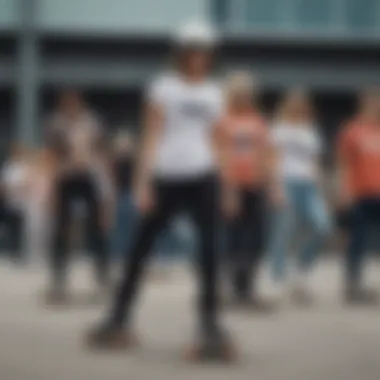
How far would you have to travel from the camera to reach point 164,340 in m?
10.3

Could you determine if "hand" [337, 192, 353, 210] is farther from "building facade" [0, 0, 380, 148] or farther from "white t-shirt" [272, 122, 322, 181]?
"building facade" [0, 0, 380, 148]

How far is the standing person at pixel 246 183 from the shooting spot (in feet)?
42.2

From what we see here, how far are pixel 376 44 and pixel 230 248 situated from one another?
26004 millimetres

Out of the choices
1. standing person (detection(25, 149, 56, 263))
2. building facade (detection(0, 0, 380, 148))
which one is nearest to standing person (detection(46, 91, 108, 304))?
standing person (detection(25, 149, 56, 263))

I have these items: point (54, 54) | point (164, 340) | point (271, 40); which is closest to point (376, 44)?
point (271, 40)

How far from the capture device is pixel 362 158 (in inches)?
538

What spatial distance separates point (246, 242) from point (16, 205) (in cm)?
1076

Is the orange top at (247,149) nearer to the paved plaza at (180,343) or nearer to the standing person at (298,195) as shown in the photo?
the standing person at (298,195)

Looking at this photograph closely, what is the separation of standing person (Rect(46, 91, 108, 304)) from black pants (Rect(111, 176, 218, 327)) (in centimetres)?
341

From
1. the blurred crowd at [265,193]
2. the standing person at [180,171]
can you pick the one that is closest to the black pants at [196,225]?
the standing person at [180,171]

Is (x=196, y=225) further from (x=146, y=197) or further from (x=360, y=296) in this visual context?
(x=360, y=296)

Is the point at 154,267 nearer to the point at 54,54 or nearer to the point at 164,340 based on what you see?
the point at 164,340

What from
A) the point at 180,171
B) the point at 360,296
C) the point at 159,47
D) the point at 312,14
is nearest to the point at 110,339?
the point at 180,171

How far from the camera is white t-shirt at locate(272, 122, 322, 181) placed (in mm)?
13719
